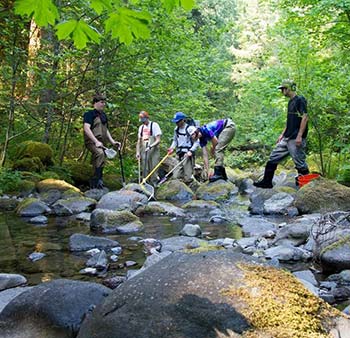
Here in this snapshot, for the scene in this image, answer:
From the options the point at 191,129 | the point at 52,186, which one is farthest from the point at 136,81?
the point at 52,186

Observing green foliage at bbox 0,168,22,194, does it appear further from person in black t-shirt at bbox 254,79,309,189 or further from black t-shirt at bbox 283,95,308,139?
black t-shirt at bbox 283,95,308,139

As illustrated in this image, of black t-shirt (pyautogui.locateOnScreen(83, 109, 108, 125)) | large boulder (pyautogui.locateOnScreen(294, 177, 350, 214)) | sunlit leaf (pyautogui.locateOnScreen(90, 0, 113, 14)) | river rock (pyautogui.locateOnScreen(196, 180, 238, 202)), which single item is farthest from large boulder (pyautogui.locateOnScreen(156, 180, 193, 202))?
sunlit leaf (pyautogui.locateOnScreen(90, 0, 113, 14))

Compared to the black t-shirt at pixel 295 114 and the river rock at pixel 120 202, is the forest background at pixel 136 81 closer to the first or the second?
the black t-shirt at pixel 295 114

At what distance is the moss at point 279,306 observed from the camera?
6.60 ft

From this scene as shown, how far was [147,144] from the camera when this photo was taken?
37.4ft

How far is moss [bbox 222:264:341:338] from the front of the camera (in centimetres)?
201

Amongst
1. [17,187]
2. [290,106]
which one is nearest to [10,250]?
[17,187]

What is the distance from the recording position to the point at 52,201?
869cm

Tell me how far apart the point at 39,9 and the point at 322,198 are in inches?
246

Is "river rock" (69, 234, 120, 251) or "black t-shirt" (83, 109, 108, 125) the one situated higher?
"black t-shirt" (83, 109, 108, 125)

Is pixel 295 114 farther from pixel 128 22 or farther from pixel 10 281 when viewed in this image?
pixel 128 22

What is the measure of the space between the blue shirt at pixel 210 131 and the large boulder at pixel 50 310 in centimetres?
776

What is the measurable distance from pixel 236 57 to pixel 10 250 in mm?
31528

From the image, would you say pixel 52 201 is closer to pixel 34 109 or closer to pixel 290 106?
pixel 34 109
